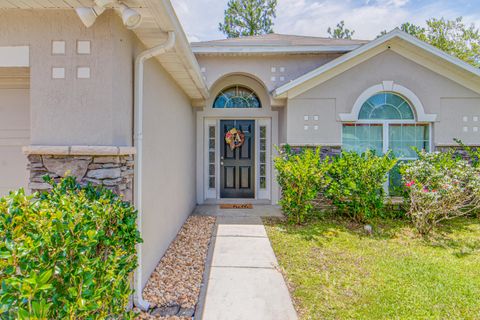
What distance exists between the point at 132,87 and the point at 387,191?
6605 mm

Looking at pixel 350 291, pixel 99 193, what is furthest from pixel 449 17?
pixel 99 193

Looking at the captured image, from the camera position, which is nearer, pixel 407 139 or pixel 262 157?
pixel 407 139

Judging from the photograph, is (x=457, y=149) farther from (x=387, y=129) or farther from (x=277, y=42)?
(x=277, y=42)

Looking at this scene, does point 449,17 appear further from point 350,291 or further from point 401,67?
point 350,291

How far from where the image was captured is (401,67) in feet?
22.7

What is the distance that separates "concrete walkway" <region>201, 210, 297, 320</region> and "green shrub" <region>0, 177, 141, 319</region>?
1.29 metres

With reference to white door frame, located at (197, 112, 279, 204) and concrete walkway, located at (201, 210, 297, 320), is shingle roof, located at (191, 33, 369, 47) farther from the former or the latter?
concrete walkway, located at (201, 210, 297, 320)

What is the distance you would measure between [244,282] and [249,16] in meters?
20.1

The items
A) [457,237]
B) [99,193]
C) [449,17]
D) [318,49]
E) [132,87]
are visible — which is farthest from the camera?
[449,17]

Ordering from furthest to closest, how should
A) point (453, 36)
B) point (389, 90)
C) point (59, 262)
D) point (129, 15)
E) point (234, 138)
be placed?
point (453, 36), point (234, 138), point (389, 90), point (129, 15), point (59, 262)

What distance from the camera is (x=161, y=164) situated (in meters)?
4.17

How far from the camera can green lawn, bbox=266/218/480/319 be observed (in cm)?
295

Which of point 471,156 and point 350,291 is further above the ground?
point 471,156

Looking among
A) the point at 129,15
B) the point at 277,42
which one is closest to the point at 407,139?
the point at 277,42
